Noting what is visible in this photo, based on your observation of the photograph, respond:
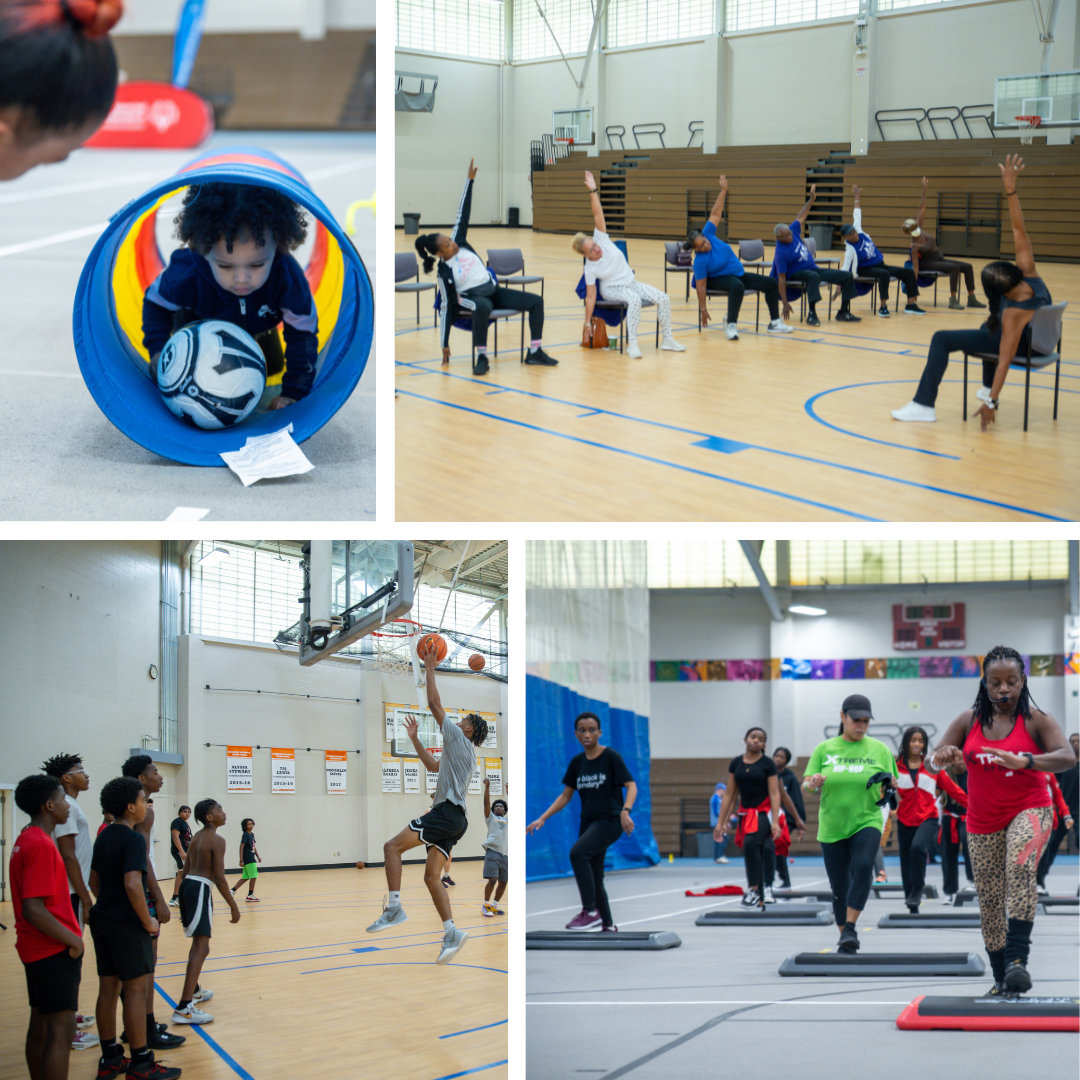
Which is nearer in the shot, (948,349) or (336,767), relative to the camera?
(948,349)

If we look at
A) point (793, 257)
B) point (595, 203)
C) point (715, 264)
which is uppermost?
point (793, 257)

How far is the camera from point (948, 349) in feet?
17.9

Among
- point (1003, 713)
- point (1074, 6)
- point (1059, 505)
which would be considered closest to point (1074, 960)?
point (1003, 713)

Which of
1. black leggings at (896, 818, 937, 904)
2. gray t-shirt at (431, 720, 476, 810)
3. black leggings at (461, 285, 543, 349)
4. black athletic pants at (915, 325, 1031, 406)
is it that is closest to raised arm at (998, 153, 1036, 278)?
black athletic pants at (915, 325, 1031, 406)

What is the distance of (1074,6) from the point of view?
1554 cm

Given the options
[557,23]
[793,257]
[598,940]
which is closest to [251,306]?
[598,940]

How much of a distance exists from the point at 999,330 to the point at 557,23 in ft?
58.7

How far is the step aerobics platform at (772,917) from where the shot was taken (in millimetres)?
5272

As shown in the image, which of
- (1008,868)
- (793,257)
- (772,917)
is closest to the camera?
(1008,868)

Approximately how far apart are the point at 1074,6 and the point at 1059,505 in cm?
1475

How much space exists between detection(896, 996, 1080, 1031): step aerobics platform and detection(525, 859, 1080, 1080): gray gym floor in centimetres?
3

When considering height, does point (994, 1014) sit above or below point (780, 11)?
below

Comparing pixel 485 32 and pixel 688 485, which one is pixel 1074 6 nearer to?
pixel 485 32

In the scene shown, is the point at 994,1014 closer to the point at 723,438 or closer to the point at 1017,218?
the point at 723,438
